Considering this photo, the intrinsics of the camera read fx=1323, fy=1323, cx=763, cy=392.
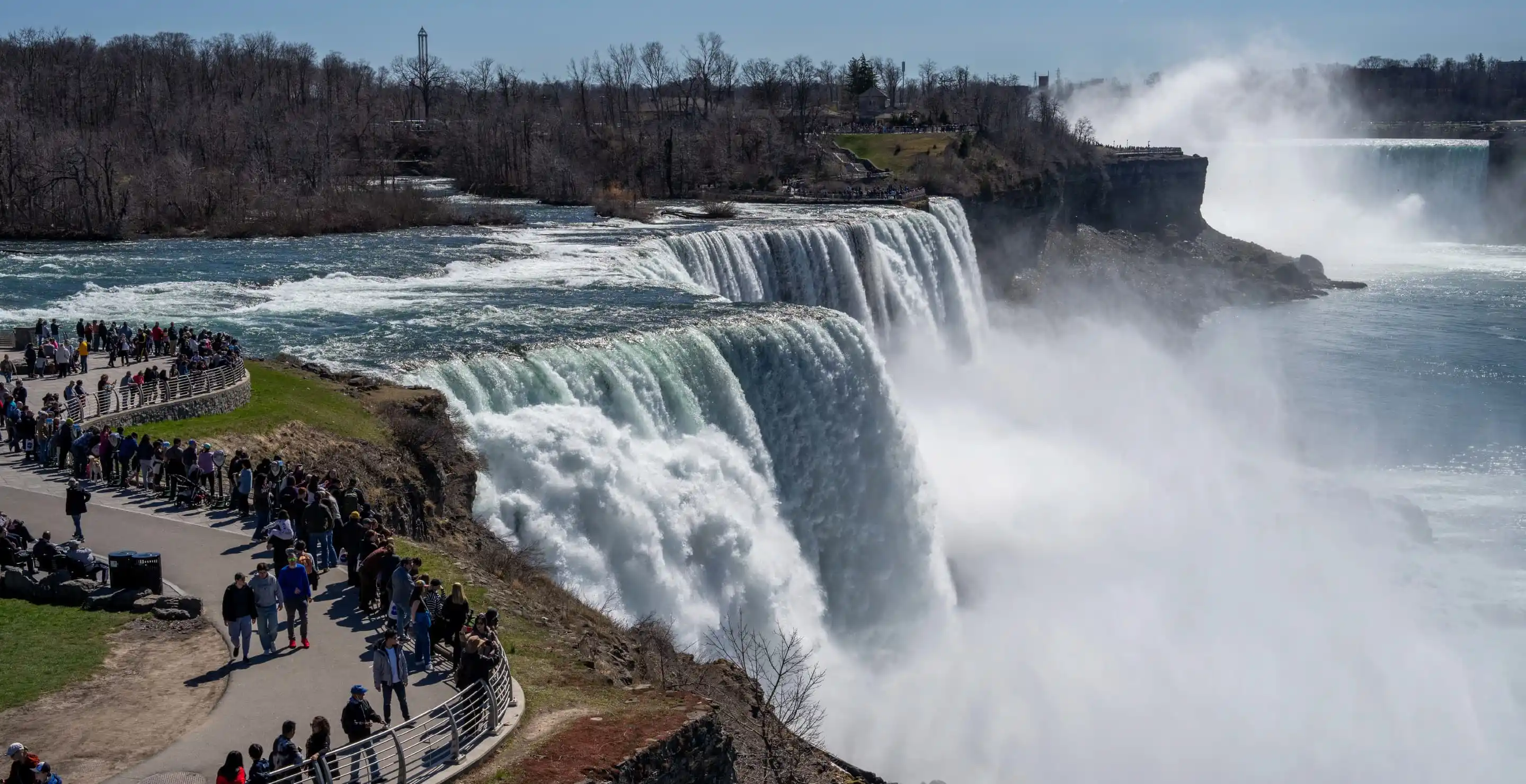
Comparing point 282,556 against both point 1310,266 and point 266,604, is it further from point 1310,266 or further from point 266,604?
point 1310,266

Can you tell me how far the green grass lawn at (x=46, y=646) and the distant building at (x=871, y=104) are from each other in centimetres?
9377

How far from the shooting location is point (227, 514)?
16.6m

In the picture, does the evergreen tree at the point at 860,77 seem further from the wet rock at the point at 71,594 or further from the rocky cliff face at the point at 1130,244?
the wet rock at the point at 71,594

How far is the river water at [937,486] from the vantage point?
862 inches

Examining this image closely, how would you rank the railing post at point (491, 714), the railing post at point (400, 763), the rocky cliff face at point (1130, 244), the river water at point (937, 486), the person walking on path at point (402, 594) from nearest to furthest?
the railing post at point (400, 763), the railing post at point (491, 714), the person walking on path at point (402, 594), the river water at point (937, 486), the rocky cliff face at point (1130, 244)

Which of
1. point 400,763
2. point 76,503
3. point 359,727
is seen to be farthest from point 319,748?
point 76,503

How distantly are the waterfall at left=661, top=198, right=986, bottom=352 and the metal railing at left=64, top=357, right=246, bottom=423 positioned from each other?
667 inches

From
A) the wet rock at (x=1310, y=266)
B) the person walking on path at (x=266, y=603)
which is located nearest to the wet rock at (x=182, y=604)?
the person walking on path at (x=266, y=603)

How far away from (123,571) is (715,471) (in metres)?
10.9

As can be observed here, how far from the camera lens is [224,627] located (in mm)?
13203

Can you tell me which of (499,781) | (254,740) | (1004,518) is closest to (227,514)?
(254,740)

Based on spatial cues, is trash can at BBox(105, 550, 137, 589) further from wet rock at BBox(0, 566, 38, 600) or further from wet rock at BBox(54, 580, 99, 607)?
wet rock at BBox(0, 566, 38, 600)

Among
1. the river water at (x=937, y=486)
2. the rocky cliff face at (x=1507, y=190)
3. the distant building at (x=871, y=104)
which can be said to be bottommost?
the river water at (x=937, y=486)

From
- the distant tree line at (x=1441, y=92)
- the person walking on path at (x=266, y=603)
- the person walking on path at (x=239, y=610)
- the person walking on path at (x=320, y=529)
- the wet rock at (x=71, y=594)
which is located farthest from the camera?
the distant tree line at (x=1441, y=92)
